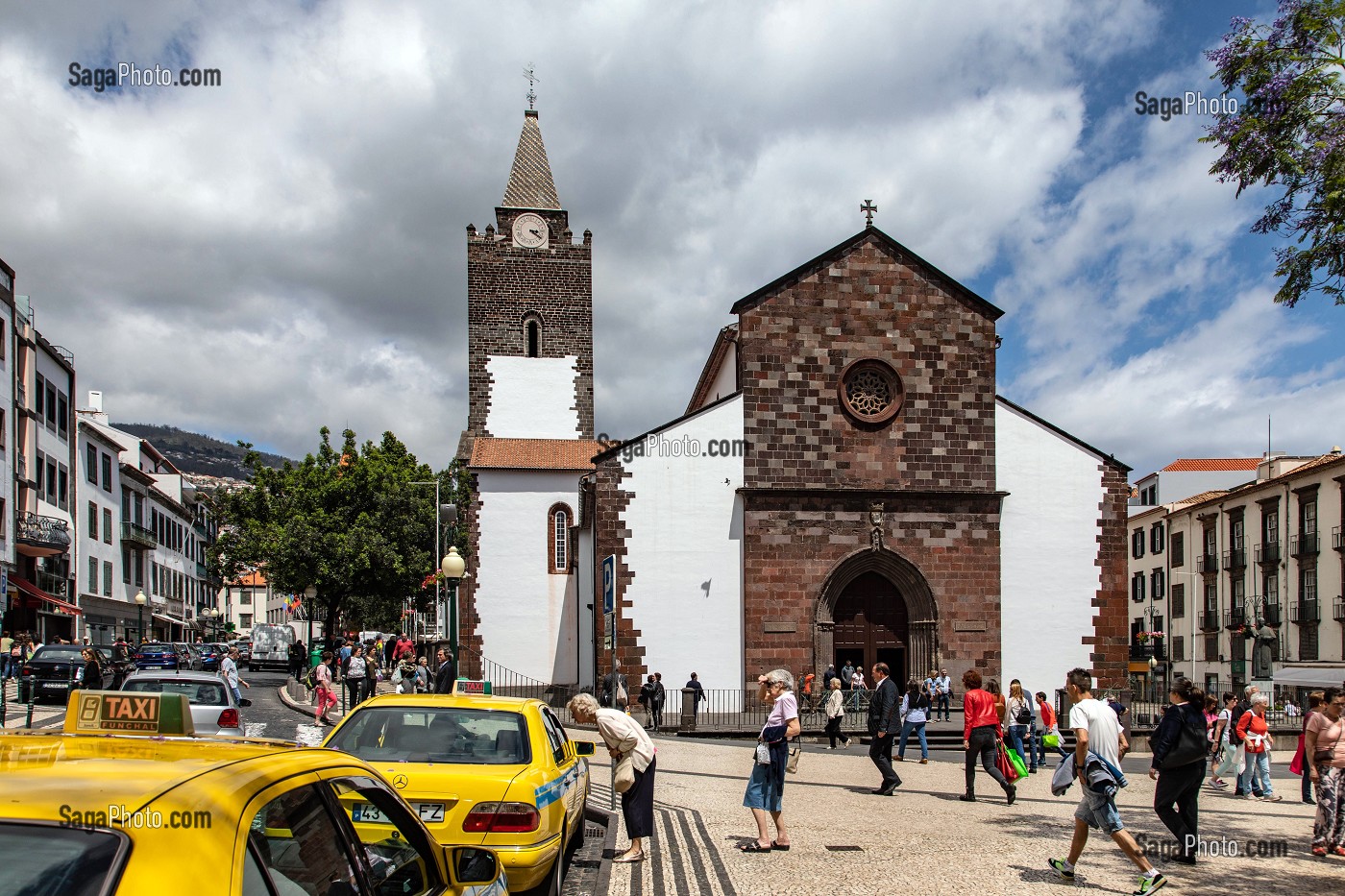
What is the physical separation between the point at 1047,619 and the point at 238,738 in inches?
1048

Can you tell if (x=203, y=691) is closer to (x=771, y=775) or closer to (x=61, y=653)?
(x=771, y=775)

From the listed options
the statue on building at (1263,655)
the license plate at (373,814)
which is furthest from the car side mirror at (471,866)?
the statue on building at (1263,655)

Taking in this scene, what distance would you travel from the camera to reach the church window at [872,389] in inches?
1109

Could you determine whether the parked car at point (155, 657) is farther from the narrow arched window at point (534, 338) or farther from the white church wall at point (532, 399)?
the narrow arched window at point (534, 338)

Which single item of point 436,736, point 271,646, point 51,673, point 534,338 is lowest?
point 271,646

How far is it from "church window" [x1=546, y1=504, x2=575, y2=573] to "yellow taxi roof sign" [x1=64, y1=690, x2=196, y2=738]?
1295 inches

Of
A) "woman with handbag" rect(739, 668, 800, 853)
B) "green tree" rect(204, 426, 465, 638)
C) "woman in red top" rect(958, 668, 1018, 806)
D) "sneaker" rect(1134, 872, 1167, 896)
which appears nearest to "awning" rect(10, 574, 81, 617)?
"green tree" rect(204, 426, 465, 638)

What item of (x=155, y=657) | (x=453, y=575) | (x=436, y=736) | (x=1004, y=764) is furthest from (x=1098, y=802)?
(x=155, y=657)

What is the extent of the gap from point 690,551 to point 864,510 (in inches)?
175

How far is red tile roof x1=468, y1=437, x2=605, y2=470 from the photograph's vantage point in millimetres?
38406

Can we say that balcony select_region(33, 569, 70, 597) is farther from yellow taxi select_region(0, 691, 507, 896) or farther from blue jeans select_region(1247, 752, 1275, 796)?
yellow taxi select_region(0, 691, 507, 896)

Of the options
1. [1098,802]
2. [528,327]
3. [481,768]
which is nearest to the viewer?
[481,768]

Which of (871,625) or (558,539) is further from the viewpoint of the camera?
(558,539)

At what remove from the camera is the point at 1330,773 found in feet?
35.4
